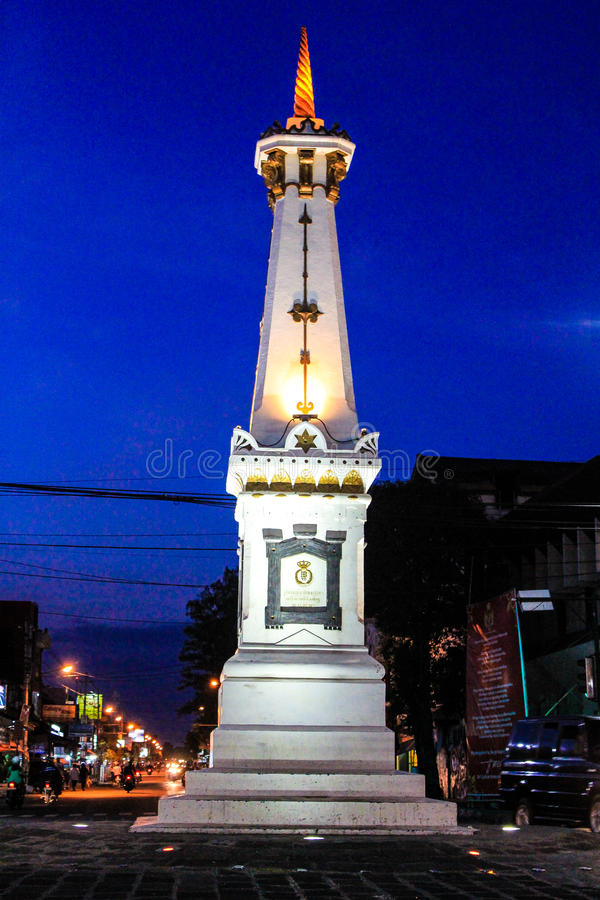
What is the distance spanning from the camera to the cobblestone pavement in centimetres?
853

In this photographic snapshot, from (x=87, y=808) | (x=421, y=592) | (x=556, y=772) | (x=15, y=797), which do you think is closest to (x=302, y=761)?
(x=556, y=772)

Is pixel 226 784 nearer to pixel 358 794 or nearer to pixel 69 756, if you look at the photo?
pixel 358 794

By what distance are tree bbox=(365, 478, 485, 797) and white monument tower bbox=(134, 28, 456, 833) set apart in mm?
19098

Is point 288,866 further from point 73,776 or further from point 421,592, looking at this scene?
point 73,776

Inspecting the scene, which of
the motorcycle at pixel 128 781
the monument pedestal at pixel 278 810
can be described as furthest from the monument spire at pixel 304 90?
the motorcycle at pixel 128 781

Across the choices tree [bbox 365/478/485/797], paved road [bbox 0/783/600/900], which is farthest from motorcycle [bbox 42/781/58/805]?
paved road [bbox 0/783/600/900]

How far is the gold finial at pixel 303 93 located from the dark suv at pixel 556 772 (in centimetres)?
1302

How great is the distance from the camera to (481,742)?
3216cm

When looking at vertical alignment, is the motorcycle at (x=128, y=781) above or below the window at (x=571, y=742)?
below

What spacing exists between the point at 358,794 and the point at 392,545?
23621 mm

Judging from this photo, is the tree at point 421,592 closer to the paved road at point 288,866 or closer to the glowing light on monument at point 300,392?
the glowing light on monument at point 300,392

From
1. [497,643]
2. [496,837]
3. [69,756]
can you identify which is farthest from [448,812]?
[69,756]

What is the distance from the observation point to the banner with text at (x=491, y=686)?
29609 millimetres

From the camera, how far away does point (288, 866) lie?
393 inches
